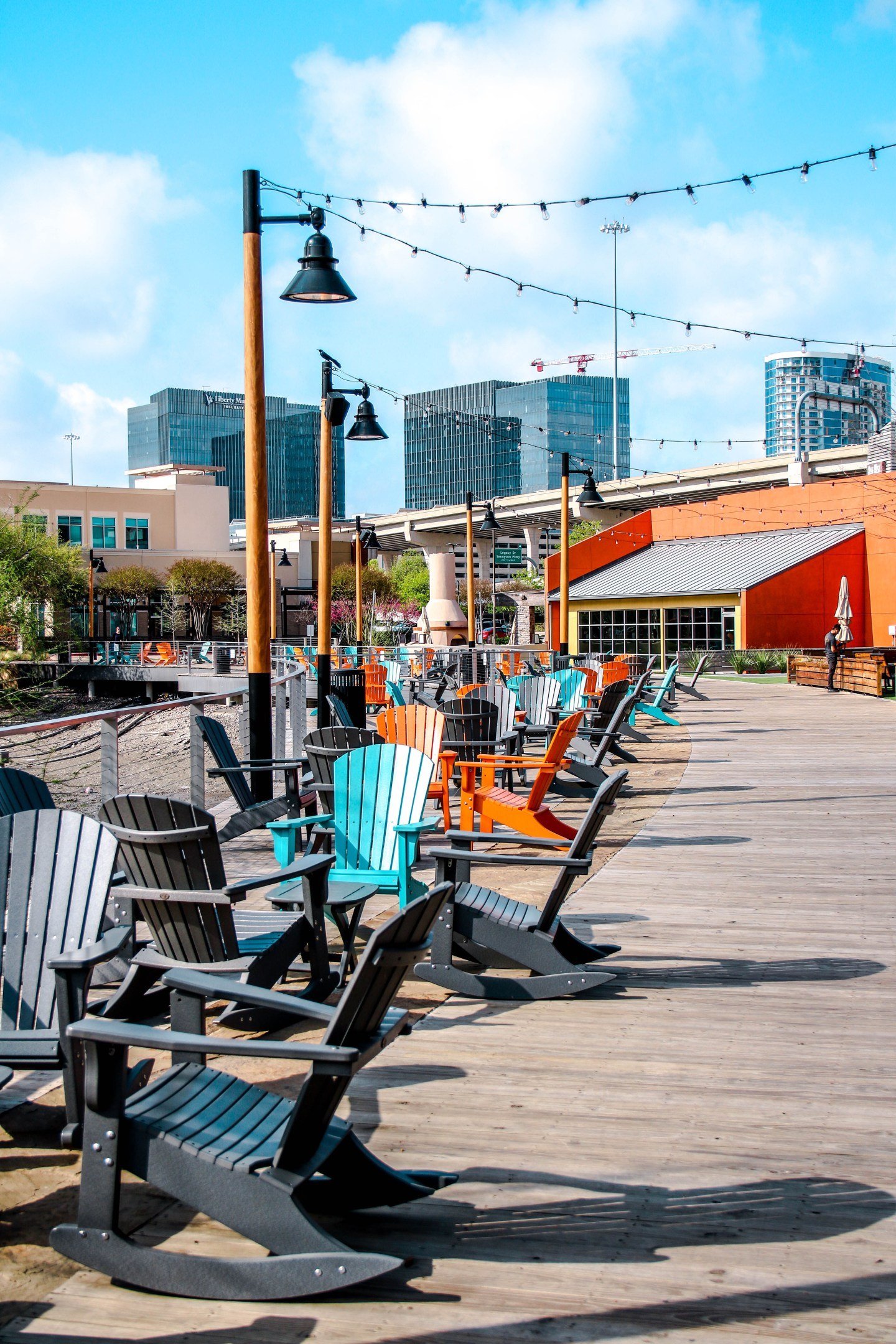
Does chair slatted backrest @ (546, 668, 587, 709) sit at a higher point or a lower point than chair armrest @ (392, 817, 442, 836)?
higher

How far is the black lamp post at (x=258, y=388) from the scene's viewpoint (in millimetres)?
9398

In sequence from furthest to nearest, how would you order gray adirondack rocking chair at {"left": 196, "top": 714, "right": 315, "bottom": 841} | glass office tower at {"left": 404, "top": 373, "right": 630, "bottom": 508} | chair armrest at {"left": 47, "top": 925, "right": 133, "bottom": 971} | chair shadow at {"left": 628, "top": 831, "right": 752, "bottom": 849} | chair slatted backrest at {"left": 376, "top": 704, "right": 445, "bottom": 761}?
1. glass office tower at {"left": 404, "top": 373, "right": 630, "bottom": 508}
2. chair shadow at {"left": 628, "top": 831, "right": 752, "bottom": 849}
3. chair slatted backrest at {"left": 376, "top": 704, "right": 445, "bottom": 761}
4. gray adirondack rocking chair at {"left": 196, "top": 714, "right": 315, "bottom": 841}
5. chair armrest at {"left": 47, "top": 925, "right": 133, "bottom": 971}

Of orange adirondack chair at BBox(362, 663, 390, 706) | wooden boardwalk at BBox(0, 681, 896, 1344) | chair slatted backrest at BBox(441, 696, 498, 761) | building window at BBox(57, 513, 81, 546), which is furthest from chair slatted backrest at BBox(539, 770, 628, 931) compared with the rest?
building window at BBox(57, 513, 81, 546)

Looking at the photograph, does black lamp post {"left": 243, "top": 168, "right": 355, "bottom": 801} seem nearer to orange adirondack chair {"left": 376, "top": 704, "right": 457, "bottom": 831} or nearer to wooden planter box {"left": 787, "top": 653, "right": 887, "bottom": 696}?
orange adirondack chair {"left": 376, "top": 704, "right": 457, "bottom": 831}

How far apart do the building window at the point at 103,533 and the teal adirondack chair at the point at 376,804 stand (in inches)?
3267

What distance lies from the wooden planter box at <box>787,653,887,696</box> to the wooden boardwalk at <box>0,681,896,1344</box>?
24090mm

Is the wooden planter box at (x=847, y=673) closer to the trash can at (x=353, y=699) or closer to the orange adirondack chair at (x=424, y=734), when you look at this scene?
the trash can at (x=353, y=699)

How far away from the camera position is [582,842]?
5805 millimetres

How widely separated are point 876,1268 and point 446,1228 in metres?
1.07

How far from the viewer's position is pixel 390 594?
9556cm

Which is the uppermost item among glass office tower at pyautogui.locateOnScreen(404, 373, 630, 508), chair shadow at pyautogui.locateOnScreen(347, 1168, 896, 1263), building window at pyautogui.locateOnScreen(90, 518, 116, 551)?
glass office tower at pyautogui.locateOnScreen(404, 373, 630, 508)

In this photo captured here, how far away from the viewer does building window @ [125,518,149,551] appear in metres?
87.8

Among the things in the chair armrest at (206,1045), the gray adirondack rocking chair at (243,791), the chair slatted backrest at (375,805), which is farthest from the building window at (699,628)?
the chair armrest at (206,1045)

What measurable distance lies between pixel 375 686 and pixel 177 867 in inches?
586
